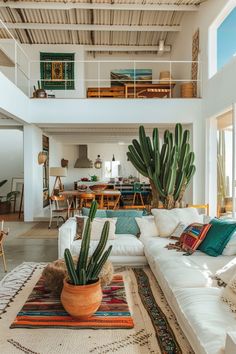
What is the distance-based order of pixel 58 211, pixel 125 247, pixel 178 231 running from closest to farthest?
pixel 125 247, pixel 178 231, pixel 58 211

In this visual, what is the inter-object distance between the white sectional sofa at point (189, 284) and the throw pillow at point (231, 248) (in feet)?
0.27

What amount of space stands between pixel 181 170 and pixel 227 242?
178 centimetres

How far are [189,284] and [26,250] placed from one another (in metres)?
3.31

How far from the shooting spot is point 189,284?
2336 millimetres

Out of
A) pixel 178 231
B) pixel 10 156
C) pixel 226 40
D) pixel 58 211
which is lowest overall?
pixel 58 211

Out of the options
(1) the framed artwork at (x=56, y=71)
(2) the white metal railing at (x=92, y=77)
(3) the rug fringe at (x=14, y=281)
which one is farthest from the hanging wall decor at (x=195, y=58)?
(3) the rug fringe at (x=14, y=281)

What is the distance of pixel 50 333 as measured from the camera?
234 centimetres

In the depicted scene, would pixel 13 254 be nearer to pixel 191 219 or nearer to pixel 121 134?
pixel 191 219

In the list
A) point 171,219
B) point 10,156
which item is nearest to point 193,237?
point 171,219

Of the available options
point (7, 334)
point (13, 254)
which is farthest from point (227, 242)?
point (13, 254)

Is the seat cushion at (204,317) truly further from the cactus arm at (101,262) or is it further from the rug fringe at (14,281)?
the rug fringe at (14,281)

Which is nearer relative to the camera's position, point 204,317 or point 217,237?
point 204,317

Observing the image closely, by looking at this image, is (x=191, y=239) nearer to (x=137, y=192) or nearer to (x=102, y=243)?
(x=102, y=243)

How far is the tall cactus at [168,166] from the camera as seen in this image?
4.64 metres
